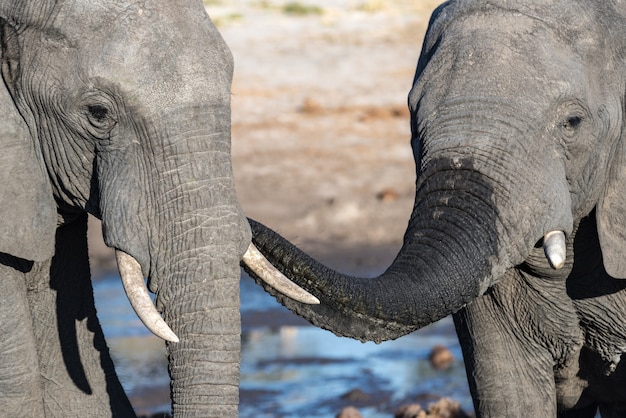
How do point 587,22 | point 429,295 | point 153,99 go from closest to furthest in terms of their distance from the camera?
point 153,99
point 429,295
point 587,22

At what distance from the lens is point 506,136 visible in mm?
4785

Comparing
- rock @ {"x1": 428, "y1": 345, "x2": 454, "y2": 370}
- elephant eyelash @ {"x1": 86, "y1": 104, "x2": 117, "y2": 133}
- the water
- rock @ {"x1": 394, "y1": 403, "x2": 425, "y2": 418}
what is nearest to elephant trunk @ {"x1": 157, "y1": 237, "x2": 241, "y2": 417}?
elephant eyelash @ {"x1": 86, "y1": 104, "x2": 117, "y2": 133}

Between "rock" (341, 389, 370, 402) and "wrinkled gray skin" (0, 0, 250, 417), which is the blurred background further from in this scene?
"wrinkled gray skin" (0, 0, 250, 417)

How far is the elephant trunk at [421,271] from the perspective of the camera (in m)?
4.62

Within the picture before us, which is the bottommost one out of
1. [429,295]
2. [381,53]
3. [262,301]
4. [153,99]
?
[429,295]

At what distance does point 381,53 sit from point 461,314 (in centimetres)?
1003

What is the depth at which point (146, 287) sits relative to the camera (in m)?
4.27

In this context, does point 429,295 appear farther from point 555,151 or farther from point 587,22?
point 587,22

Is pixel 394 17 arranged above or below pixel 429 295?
above

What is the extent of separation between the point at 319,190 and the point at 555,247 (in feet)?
21.6

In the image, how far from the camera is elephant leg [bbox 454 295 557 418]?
17.7ft

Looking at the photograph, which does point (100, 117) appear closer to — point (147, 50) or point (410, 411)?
point (147, 50)

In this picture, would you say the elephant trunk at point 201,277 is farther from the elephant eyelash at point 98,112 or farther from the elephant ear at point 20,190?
the elephant ear at point 20,190

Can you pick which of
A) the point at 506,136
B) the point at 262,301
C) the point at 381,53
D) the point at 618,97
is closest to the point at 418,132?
the point at 506,136
